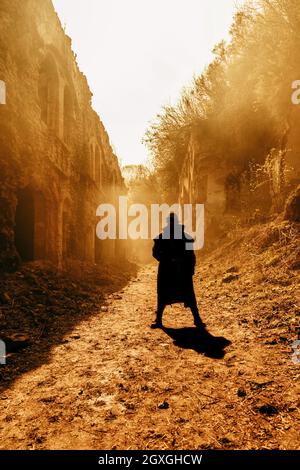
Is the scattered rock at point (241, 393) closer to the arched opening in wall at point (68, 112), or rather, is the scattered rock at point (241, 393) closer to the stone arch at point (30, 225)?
the stone arch at point (30, 225)

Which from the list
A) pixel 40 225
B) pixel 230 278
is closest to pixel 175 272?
pixel 230 278

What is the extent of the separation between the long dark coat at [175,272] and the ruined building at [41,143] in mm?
3976

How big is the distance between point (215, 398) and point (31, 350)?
2.49 m

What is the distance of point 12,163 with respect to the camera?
728 cm

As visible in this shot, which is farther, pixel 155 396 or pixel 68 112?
pixel 68 112

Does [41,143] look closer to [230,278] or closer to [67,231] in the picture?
[67,231]

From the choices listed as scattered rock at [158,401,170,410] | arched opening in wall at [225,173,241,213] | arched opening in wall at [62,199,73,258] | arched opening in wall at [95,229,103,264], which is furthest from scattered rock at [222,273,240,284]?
arched opening in wall at [95,229,103,264]

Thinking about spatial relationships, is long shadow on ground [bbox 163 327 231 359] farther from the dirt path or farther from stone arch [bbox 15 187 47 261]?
stone arch [bbox 15 187 47 261]

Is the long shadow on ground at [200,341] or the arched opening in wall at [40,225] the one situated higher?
the arched opening in wall at [40,225]

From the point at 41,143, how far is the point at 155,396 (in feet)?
26.8

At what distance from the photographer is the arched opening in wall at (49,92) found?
10.2 m

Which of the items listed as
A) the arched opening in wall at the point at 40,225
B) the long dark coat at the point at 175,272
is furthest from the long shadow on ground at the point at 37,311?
the long dark coat at the point at 175,272

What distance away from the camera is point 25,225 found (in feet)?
30.6
